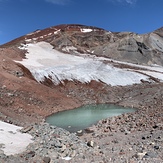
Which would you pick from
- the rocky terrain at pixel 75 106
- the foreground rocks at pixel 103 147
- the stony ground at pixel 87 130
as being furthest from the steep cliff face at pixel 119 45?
the foreground rocks at pixel 103 147

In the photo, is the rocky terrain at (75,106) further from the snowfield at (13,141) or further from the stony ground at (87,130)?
the snowfield at (13,141)

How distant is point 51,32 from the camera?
104062 mm

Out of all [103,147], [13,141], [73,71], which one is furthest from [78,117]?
[73,71]

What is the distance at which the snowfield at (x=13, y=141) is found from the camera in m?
11.9

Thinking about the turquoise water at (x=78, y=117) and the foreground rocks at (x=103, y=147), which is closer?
the foreground rocks at (x=103, y=147)

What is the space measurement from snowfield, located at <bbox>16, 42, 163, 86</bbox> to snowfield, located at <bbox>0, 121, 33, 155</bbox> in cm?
2257

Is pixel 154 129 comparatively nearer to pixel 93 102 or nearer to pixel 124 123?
pixel 124 123

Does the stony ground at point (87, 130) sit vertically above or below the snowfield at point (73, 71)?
below

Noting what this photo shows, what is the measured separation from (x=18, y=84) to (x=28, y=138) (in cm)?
1848

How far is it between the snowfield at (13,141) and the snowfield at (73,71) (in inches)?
888

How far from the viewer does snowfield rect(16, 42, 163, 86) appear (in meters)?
39.7

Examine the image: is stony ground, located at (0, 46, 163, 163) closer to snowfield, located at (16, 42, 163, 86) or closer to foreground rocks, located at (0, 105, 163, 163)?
foreground rocks, located at (0, 105, 163, 163)

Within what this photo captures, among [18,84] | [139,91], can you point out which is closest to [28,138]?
[18,84]

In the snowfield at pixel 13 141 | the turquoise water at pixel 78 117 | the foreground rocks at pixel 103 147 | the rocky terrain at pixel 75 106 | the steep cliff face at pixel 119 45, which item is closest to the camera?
the foreground rocks at pixel 103 147
